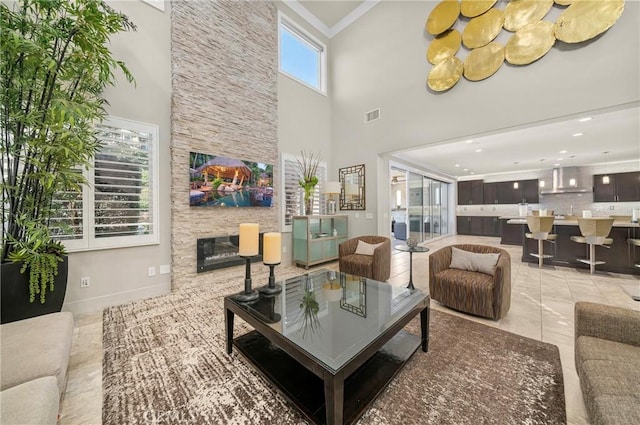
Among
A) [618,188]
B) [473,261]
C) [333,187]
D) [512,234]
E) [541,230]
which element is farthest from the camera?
[512,234]

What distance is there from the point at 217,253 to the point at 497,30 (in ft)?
18.3

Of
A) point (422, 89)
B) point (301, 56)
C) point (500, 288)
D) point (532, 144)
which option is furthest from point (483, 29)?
point (500, 288)

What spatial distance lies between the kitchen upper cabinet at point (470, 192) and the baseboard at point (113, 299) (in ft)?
34.8

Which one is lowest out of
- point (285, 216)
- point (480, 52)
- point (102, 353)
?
point (102, 353)

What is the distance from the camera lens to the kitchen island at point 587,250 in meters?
4.02

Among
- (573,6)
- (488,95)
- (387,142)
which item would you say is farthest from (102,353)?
(573,6)

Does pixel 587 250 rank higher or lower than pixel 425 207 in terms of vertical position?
lower

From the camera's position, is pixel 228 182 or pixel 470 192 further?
pixel 470 192

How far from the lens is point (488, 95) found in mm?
3594

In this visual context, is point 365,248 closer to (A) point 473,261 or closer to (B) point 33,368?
(A) point 473,261

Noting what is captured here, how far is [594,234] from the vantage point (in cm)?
398

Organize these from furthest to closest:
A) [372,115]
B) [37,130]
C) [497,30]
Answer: [372,115] < [497,30] < [37,130]

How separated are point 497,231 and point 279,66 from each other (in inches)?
373

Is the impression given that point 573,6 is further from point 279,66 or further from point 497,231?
point 497,231
